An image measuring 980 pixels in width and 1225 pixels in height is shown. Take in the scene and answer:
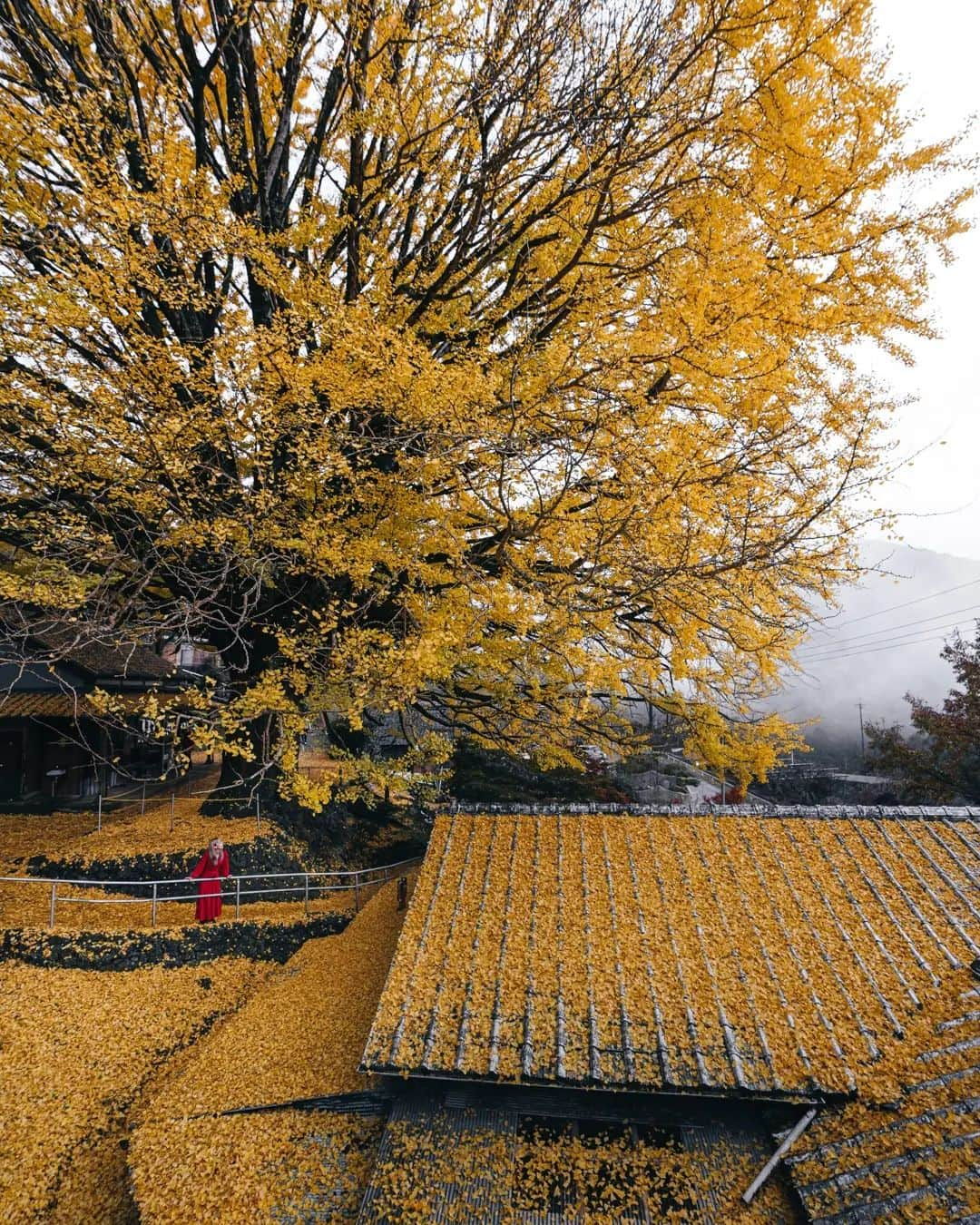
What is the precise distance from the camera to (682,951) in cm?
482

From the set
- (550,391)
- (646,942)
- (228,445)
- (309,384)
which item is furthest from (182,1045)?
(550,391)

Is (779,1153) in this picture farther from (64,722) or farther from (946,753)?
(64,722)

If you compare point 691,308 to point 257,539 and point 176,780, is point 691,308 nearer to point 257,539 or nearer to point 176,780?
point 257,539

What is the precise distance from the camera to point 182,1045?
670 cm

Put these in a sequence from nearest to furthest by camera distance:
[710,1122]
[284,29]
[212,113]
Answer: [710,1122]
[284,29]
[212,113]

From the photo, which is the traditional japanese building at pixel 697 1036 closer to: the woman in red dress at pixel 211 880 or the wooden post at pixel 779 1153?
the wooden post at pixel 779 1153

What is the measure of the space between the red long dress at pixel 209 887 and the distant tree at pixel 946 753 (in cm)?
1740

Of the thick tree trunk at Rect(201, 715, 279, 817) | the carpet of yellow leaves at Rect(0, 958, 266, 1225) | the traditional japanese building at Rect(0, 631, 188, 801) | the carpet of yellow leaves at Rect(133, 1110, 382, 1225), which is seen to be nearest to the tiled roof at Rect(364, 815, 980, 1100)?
the carpet of yellow leaves at Rect(133, 1110, 382, 1225)

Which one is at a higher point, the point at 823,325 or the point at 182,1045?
the point at 823,325

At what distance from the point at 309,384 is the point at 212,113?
5971 millimetres

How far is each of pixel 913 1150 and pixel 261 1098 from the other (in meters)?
5.07

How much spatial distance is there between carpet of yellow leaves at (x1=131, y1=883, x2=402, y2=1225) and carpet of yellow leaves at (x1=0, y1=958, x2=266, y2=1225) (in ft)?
1.44

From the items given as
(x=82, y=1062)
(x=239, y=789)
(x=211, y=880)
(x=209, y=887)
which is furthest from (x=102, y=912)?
(x=239, y=789)

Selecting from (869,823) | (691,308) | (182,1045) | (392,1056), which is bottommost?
(182,1045)
